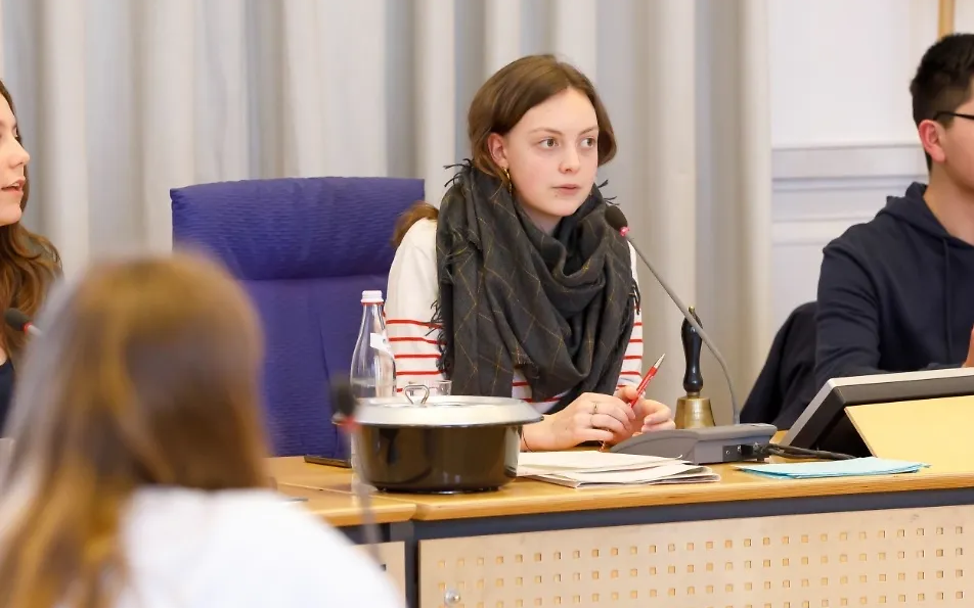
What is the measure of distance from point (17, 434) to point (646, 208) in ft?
7.92

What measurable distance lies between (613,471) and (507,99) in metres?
0.90

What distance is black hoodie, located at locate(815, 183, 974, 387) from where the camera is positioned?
2613 mm

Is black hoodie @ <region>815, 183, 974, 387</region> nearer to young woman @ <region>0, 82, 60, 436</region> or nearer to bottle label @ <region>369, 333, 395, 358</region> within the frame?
bottle label @ <region>369, 333, 395, 358</region>

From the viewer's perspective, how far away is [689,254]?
3150mm

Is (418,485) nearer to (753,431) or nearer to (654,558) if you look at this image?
(654,558)

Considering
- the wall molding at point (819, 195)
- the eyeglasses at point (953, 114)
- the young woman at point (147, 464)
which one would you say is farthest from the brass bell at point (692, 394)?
the young woman at point (147, 464)

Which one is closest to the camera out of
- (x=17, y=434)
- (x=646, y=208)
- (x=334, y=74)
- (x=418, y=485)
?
(x=17, y=434)

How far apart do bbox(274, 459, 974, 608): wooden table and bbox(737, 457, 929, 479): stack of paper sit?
0.08 ft

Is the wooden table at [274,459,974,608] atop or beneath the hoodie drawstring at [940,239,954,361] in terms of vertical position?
beneath

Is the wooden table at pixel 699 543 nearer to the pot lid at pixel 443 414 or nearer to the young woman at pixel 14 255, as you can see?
the pot lid at pixel 443 414

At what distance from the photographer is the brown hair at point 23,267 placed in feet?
7.70

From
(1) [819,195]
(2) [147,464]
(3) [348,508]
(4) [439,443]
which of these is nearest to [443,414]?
(4) [439,443]

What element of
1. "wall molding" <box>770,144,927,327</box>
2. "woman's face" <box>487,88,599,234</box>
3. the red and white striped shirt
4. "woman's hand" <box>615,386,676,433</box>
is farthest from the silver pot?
"wall molding" <box>770,144,927,327</box>

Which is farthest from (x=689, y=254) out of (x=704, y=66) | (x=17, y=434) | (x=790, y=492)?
(x=17, y=434)
